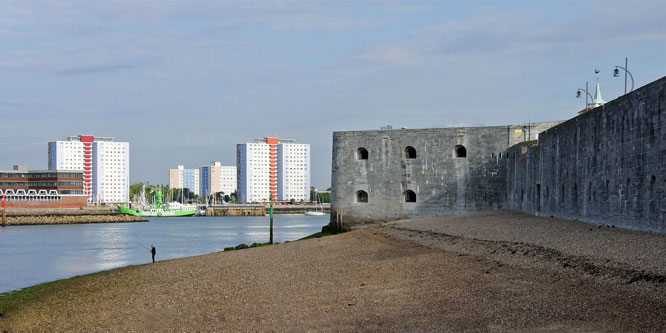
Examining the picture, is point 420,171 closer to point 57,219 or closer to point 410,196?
point 410,196

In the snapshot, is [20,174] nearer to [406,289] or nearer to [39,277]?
[39,277]

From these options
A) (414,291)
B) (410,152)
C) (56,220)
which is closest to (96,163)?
(56,220)

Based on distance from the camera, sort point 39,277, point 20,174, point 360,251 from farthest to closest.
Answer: point 20,174 < point 39,277 < point 360,251

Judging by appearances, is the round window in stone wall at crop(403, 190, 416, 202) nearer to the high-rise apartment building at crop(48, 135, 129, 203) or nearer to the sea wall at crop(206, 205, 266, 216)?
the sea wall at crop(206, 205, 266, 216)

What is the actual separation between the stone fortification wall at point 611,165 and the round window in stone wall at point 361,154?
35.1 feet

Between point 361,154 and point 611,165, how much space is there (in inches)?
736

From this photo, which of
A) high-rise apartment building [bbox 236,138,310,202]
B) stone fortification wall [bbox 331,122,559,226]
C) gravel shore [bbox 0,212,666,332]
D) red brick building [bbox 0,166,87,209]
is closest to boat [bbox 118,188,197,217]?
red brick building [bbox 0,166,87,209]

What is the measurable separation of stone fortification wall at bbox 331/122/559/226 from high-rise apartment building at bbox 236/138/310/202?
16102cm

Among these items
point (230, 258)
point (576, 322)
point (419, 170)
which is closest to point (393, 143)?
point (419, 170)

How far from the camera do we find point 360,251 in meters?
21.4

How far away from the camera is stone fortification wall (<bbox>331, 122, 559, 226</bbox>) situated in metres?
32.2

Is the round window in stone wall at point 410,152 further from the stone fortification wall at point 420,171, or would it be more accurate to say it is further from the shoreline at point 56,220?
the shoreline at point 56,220

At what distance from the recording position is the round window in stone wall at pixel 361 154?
3487 centimetres

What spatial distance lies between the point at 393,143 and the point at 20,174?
97069 millimetres
